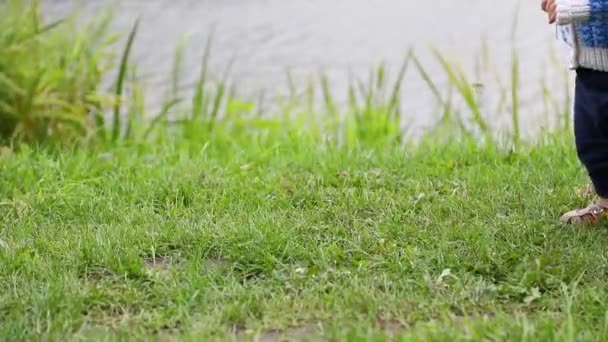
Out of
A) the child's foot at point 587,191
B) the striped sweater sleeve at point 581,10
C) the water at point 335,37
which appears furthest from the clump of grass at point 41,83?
the striped sweater sleeve at point 581,10

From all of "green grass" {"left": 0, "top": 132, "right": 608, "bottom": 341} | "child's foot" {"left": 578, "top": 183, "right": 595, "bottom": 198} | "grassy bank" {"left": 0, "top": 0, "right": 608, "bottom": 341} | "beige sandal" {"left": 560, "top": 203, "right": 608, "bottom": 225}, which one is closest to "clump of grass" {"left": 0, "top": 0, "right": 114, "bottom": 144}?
"grassy bank" {"left": 0, "top": 0, "right": 608, "bottom": 341}

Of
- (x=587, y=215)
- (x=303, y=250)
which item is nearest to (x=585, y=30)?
(x=587, y=215)

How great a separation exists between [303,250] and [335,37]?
18.7ft

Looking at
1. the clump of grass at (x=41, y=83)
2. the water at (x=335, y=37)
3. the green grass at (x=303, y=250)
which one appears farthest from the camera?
the water at (x=335, y=37)

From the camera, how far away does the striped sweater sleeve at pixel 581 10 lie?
9.43ft

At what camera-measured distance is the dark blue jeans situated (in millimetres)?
3008

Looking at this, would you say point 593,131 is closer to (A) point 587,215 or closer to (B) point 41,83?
(A) point 587,215

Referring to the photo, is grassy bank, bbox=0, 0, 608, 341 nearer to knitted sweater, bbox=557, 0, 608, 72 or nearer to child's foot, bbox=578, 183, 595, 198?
child's foot, bbox=578, 183, 595, 198

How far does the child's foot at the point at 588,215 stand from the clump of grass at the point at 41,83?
274 centimetres

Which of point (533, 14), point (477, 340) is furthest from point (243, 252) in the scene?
point (533, 14)

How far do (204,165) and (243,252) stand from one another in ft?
4.12

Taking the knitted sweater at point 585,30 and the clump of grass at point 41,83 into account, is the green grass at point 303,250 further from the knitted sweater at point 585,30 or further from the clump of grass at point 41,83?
the clump of grass at point 41,83

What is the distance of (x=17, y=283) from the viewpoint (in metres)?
2.74

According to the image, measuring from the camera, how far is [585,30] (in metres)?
2.96
